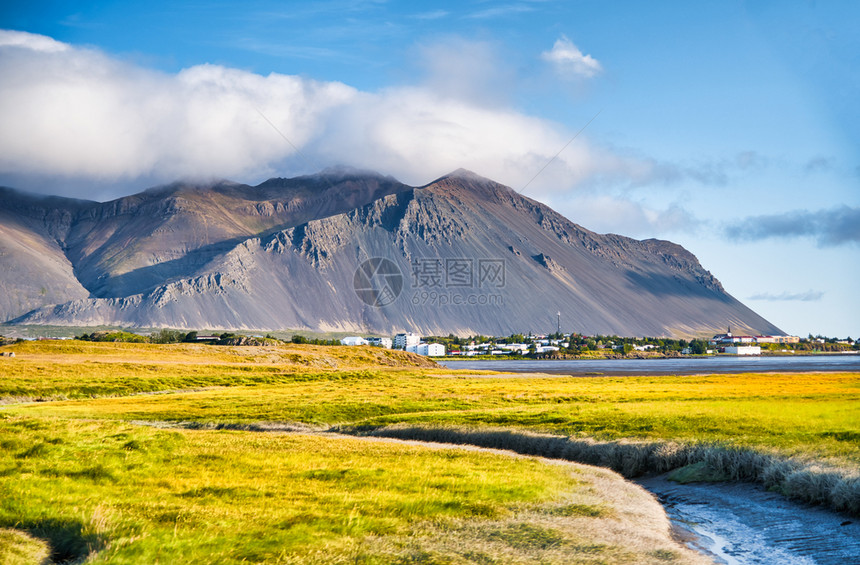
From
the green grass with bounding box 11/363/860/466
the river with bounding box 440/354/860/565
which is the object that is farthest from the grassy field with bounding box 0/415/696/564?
the green grass with bounding box 11/363/860/466

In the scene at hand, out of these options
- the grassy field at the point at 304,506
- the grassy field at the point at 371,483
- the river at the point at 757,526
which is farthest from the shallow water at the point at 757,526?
the grassy field at the point at 304,506

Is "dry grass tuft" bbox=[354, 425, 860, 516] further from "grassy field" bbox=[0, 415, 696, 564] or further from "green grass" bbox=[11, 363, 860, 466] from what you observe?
"grassy field" bbox=[0, 415, 696, 564]

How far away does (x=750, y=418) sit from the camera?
3534 cm

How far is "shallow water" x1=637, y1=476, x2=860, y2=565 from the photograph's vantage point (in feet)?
54.5

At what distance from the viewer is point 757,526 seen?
19.5 m

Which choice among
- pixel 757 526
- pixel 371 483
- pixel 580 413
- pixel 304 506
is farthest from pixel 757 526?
pixel 580 413

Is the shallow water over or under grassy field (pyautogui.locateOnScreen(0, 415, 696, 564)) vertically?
under

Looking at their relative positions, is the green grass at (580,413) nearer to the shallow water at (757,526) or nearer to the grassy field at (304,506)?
the shallow water at (757,526)

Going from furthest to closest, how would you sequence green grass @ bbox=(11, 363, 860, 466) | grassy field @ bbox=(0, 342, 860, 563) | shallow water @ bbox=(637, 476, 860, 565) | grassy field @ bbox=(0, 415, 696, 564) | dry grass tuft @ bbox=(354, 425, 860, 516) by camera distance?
1. green grass @ bbox=(11, 363, 860, 466)
2. dry grass tuft @ bbox=(354, 425, 860, 516)
3. shallow water @ bbox=(637, 476, 860, 565)
4. grassy field @ bbox=(0, 342, 860, 563)
5. grassy field @ bbox=(0, 415, 696, 564)

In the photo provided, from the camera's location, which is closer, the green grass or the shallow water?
the shallow water

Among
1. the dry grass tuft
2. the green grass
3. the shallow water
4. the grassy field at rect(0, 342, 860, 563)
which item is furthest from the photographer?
the green grass

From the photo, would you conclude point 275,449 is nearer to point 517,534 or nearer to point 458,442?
point 458,442

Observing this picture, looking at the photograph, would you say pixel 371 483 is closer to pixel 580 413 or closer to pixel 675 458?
pixel 675 458

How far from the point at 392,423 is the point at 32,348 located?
340ft
